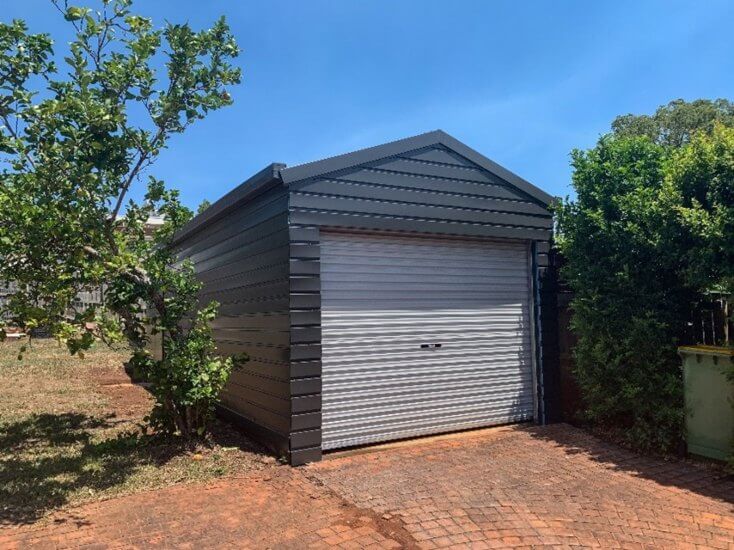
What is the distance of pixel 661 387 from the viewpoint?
247 inches

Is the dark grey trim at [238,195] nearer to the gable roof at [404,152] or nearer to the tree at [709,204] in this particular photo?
the gable roof at [404,152]

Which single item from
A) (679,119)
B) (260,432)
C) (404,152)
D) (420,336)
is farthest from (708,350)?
(679,119)

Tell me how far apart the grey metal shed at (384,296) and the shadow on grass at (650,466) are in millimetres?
797

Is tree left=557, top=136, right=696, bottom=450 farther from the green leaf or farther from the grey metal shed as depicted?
the green leaf

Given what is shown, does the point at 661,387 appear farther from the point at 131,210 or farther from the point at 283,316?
the point at 131,210

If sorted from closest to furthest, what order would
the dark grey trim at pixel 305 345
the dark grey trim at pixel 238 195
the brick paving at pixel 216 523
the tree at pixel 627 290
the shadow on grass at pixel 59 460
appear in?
the brick paving at pixel 216 523
the shadow on grass at pixel 59 460
the dark grey trim at pixel 305 345
the dark grey trim at pixel 238 195
the tree at pixel 627 290

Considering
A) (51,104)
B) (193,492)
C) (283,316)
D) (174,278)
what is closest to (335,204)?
(283,316)

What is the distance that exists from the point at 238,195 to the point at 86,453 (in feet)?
11.9

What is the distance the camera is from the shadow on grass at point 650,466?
16.9 ft

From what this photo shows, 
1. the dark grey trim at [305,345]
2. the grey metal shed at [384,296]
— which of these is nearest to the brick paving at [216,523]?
the dark grey trim at [305,345]

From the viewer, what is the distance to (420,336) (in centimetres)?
693

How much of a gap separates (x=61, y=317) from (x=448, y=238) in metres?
4.71

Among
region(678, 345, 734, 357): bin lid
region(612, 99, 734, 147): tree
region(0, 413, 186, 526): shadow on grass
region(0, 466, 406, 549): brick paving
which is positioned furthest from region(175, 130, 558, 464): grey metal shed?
region(612, 99, 734, 147): tree

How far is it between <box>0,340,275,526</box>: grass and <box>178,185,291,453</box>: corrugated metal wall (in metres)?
0.50
